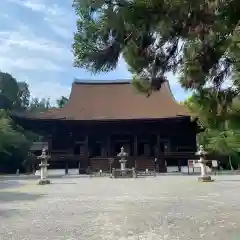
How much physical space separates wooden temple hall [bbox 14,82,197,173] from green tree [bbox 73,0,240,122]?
63.6ft

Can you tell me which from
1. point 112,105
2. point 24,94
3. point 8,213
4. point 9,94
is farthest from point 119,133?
point 24,94

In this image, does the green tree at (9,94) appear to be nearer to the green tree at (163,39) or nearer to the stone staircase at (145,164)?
the stone staircase at (145,164)

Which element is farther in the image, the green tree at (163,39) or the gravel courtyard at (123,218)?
the gravel courtyard at (123,218)

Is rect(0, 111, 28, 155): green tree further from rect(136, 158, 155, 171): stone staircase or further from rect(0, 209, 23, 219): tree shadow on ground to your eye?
rect(0, 209, 23, 219): tree shadow on ground

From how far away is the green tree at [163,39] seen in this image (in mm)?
3477

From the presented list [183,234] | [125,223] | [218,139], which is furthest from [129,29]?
[218,139]

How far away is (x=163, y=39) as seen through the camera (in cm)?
413

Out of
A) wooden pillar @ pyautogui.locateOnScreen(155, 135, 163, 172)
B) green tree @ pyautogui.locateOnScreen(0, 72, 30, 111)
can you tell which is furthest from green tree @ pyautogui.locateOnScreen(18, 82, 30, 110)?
wooden pillar @ pyautogui.locateOnScreen(155, 135, 163, 172)

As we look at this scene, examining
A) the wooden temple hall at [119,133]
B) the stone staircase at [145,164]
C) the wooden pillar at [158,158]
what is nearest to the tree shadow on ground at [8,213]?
the wooden temple hall at [119,133]

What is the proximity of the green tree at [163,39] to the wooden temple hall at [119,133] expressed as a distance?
63.6 feet

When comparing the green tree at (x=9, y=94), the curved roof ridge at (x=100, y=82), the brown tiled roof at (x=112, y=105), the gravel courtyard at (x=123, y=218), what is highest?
the green tree at (x=9, y=94)

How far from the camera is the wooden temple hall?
81.8 feet

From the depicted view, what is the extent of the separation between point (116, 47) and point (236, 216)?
4401 mm

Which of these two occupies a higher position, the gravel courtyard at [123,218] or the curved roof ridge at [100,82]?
the curved roof ridge at [100,82]
